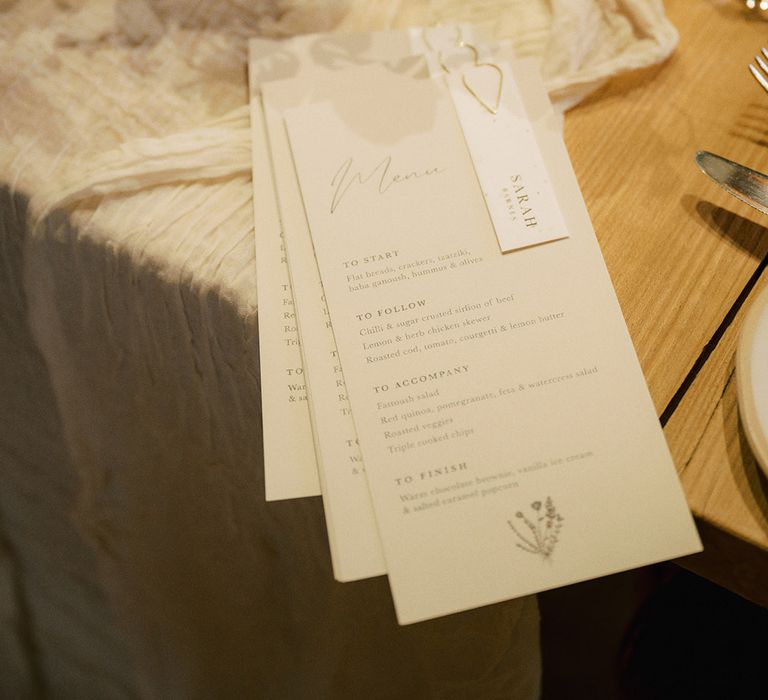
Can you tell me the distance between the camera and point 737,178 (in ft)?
1.41

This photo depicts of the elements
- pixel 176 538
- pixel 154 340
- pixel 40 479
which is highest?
pixel 154 340

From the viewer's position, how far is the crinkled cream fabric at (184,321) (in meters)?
0.48

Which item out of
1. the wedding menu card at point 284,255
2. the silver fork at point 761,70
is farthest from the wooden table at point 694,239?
the wedding menu card at point 284,255

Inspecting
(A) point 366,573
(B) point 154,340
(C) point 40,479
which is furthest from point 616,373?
(C) point 40,479

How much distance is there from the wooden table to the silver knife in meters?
0.01

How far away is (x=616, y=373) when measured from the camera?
1.26 ft

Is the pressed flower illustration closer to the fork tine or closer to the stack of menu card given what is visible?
the stack of menu card

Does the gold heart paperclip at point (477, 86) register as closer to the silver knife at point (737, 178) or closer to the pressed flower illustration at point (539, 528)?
the silver knife at point (737, 178)

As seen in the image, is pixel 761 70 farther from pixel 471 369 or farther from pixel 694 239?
pixel 471 369

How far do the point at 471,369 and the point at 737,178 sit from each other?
221mm

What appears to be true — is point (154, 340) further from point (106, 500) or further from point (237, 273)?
point (106, 500)

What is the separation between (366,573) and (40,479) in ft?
1.96

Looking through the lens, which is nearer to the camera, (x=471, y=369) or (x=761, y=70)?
(x=471, y=369)

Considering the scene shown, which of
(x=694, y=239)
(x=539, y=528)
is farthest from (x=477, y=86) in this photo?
(x=539, y=528)
